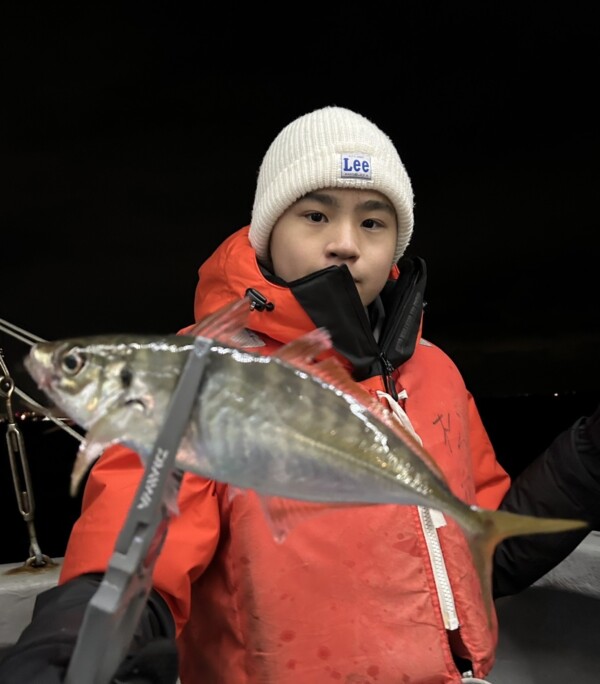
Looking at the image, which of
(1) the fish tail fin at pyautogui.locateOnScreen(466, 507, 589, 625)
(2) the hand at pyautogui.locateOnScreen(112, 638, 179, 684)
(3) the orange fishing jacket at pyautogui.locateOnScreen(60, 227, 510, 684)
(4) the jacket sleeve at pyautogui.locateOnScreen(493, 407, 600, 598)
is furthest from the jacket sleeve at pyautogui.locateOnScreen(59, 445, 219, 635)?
(4) the jacket sleeve at pyautogui.locateOnScreen(493, 407, 600, 598)

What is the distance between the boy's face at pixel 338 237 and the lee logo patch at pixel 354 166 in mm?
55

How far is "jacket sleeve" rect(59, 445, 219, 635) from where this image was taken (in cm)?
174

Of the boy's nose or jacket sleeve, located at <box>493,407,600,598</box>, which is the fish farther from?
jacket sleeve, located at <box>493,407,600,598</box>

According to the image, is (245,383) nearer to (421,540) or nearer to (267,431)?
(267,431)

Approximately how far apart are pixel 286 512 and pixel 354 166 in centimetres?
145

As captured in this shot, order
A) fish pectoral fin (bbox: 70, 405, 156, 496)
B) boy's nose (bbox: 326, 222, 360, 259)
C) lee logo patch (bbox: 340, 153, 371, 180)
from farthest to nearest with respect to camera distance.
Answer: lee logo patch (bbox: 340, 153, 371, 180), boy's nose (bbox: 326, 222, 360, 259), fish pectoral fin (bbox: 70, 405, 156, 496)

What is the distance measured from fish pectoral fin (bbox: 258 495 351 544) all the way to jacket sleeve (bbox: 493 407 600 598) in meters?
1.60

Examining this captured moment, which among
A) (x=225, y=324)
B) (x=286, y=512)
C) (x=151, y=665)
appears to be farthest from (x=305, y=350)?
(x=151, y=665)

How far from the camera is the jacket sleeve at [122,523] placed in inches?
68.6

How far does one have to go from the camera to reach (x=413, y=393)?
2449mm

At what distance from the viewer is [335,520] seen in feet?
6.81

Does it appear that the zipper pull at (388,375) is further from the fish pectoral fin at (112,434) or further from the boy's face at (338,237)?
the fish pectoral fin at (112,434)

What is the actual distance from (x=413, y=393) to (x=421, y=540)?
1.79 ft

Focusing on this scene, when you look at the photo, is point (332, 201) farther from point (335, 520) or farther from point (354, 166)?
point (335, 520)
